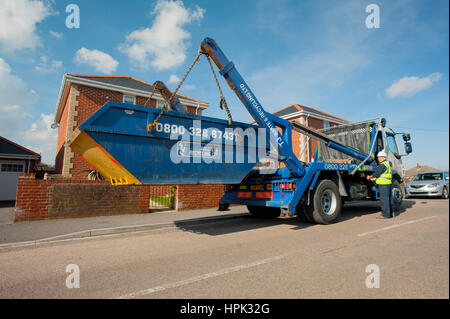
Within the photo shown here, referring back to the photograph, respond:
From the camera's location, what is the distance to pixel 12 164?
18234mm

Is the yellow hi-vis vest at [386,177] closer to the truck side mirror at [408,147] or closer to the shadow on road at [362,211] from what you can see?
the shadow on road at [362,211]

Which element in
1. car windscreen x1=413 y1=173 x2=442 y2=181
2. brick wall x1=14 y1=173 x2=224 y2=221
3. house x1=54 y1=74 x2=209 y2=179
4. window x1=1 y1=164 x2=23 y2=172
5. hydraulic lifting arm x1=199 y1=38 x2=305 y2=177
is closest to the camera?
hydraulic lifting arm x1=199 y1=38 x2=305 y2=177

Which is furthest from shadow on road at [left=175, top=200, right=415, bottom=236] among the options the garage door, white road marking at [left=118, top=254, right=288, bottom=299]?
the garage door

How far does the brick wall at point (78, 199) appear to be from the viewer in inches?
321

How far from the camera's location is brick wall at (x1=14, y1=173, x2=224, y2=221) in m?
8.15

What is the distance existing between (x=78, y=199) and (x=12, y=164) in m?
13.3

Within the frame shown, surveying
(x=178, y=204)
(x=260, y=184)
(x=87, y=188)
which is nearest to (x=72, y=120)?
(x=87, y=188)

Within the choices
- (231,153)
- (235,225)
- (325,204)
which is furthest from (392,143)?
(231,153)

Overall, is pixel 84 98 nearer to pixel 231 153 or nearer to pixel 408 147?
pixel 231 153

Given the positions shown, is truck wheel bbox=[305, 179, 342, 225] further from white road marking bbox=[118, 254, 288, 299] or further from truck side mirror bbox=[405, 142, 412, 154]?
truck side mirror bbox=[405, 142, 412, 154]

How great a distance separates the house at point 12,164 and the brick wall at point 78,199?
471 inches

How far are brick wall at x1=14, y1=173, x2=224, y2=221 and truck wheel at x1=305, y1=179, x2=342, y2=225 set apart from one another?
5.41m

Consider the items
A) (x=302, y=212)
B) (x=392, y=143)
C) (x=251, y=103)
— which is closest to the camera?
(x=251, y=103)

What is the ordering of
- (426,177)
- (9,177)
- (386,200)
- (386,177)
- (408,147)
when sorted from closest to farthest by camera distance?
(386,200), (386,177), (408,147), (426,177), (9,177)
